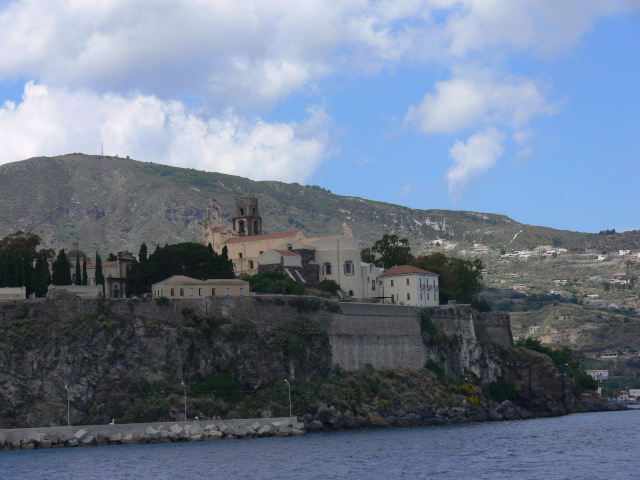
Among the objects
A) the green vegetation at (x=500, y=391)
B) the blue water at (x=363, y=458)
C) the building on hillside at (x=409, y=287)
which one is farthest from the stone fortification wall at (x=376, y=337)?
the blue water at (x=363, y=458)

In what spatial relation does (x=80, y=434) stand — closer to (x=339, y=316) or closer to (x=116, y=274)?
(x=339, y=316)

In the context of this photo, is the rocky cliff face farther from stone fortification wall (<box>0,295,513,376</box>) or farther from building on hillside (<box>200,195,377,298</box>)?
building on hillside (<box>200,195,377,298</box>)

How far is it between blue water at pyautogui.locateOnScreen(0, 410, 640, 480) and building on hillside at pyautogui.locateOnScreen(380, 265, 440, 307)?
865 inches

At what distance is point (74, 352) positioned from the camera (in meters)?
71.7

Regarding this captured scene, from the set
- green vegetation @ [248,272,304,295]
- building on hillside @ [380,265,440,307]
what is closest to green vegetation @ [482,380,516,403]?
building on hillside @ [380,265,440,307]

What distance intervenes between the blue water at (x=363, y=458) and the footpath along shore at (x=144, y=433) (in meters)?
1.16

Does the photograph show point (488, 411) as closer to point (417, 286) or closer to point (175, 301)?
point (417, 286)

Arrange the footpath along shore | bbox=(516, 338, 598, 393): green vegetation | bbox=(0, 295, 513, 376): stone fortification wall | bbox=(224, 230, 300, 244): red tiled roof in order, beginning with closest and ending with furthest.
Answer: the footpath along shore
bbox=(0, 295, 513, 376): stone fortification wall
bbox=(224, 230, 300, 244): red tiled roof
bbox=(516, 338, 598, 393): green vegetation

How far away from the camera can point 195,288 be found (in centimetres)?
7988

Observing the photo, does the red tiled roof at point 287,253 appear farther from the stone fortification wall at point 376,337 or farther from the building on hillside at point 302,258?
the stone fortification wall at point 376,337

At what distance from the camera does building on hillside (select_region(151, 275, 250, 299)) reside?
79.1 m

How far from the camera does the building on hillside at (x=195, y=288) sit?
259 ft

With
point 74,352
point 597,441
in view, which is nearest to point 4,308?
point 74,352

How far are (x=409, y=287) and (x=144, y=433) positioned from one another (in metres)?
36.2
